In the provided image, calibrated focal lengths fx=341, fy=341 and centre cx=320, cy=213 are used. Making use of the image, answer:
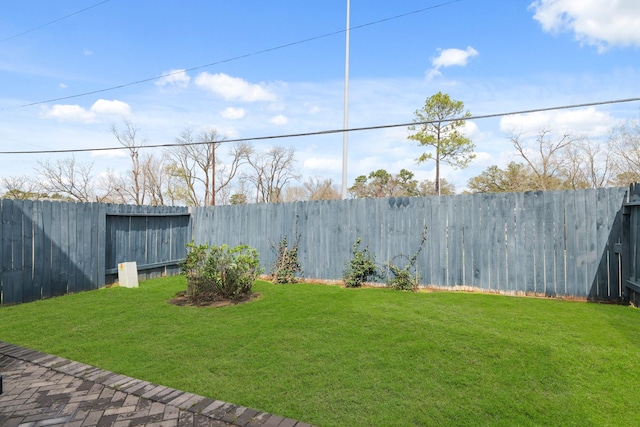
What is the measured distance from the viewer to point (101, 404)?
2.39 m

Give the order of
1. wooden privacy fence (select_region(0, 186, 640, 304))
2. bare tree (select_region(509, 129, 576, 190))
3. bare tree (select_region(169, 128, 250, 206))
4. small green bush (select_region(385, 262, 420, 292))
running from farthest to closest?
bare tree (select_region(169, 128, 250, 206)), bare tree (select_region(509, 129, 576, 190)), small green bush (select_region(385, 262, 420, 292)), wooden privacy fence (select_region(0, 186, 640, 304))

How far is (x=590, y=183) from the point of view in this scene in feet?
61.8

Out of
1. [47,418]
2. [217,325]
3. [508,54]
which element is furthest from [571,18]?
[47,418]

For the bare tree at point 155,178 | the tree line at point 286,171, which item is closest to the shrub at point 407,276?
the tree line at point 286,171

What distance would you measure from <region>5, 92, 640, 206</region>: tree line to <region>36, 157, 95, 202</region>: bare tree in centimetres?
5

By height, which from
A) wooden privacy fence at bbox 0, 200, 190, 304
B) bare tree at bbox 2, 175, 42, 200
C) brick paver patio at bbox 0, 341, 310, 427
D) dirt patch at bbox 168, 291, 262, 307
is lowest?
dirt patch at bbox 168, 291, 262, 307

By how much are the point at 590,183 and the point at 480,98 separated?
52.9 ft

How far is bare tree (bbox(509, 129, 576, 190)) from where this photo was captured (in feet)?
64.8

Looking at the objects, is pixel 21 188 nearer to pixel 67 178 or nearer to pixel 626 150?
pixel 67 178

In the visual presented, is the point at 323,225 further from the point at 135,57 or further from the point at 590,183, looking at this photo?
the point at 590,183

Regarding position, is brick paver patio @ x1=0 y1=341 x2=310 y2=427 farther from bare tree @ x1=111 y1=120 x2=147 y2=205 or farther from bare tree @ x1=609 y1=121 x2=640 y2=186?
bare tree @ x1=111 y1=120 x2=147 y2=205

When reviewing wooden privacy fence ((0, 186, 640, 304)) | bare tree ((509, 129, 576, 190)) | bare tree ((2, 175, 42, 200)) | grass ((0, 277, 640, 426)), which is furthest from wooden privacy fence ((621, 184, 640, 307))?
bare tree ((2, 175, 42, 200))

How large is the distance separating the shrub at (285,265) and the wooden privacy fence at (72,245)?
113 inches

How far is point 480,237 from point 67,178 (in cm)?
2224
